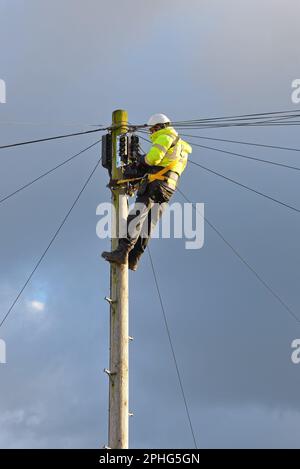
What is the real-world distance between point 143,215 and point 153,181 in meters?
0.43

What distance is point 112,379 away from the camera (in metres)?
13.3

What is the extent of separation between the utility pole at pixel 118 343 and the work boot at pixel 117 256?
65mm

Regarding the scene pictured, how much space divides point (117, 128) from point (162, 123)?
27.1 inches

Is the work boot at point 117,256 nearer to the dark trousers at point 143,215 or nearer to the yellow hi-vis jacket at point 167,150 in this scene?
the dark trousers at point 143,215

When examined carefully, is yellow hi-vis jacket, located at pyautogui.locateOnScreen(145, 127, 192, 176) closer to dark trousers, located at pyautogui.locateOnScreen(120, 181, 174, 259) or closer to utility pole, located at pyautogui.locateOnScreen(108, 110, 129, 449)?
dark trousers, located at pyautogui.locateOnScreen(120, 181, 174, 259)

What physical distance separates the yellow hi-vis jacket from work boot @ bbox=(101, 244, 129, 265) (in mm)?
1157

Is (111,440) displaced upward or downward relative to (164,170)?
downward

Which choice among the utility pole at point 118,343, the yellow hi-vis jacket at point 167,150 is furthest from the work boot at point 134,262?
the yellow hi-vis jacket at point 167,150

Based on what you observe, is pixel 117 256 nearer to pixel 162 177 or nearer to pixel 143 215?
pixel 143 215

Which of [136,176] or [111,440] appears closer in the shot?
[111,440]

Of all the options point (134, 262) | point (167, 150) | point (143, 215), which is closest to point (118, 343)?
point (134, 262)

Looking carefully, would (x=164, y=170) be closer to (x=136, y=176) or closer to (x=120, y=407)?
(x=136, y=176)

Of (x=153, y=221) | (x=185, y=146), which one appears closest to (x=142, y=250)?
(x=153, y=221)

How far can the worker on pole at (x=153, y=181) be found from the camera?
14.1m
